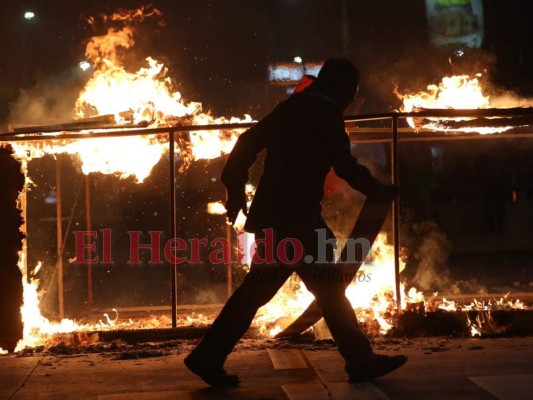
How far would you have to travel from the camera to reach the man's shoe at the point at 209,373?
481cm

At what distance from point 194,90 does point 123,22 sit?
9345 millimetres

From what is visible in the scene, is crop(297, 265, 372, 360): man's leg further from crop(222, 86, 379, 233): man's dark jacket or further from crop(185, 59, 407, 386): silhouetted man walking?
crop(222, 86, 379, 233): man's dark jacket

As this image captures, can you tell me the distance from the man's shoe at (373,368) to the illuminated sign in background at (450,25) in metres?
10.6

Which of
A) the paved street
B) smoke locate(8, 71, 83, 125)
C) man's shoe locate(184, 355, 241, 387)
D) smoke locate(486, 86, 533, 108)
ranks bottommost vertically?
the paved street

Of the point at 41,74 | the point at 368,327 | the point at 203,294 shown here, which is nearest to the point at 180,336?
the point at 368,327

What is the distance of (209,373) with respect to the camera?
190 inches

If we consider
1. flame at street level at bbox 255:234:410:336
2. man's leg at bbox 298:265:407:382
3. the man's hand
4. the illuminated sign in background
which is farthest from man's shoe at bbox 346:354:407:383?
the illuminated sign in background

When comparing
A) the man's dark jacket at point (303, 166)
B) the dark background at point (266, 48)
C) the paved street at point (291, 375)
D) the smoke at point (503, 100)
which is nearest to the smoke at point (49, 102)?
the dark background at point (266, 48)

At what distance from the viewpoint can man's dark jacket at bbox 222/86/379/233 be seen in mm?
4809

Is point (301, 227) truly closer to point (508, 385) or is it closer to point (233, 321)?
point (233, 321)

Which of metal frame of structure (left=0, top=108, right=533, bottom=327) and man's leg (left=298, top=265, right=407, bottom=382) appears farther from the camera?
metal frame of structure (left=0, top=108, right=533, bottom=327)

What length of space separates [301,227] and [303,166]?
0.39 metres

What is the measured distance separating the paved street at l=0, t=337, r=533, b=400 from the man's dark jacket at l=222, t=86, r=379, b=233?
103 centimetres

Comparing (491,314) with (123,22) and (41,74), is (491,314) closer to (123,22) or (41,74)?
(123,22)
